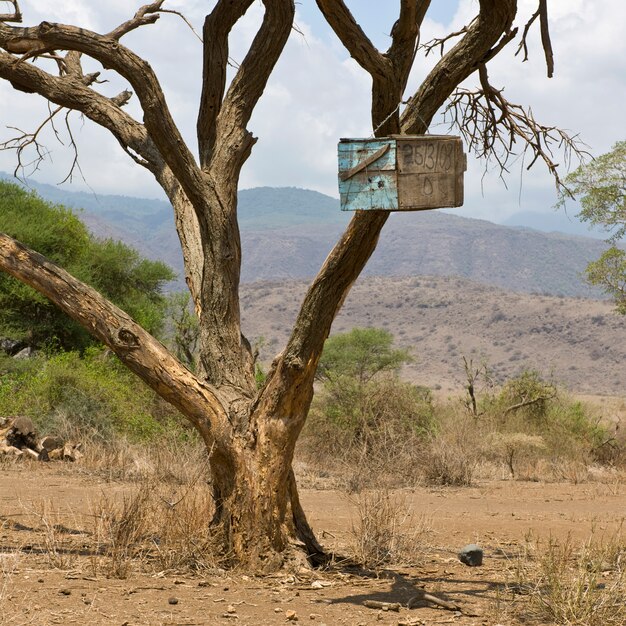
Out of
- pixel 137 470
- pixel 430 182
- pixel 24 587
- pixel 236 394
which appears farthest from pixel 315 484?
pixel 430 182

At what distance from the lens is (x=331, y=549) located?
786 centimetres

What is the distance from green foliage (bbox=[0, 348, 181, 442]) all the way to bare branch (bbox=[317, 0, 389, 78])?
993 centimetres

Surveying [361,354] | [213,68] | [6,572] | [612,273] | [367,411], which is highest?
[612,273]

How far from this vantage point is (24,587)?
5.73 meters

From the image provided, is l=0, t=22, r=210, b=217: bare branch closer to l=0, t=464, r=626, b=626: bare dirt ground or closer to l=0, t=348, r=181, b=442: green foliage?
l=0, t=464, r=626, b=626: bare dirt ground

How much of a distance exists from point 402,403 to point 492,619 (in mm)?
11691

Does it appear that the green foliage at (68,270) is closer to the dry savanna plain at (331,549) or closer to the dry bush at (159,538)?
the dry savanna plain at (331,549)

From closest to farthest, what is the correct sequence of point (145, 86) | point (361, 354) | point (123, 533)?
1. point (123, 533)
2. point (145, 86)
3. point (361, 354)

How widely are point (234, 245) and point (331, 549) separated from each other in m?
2.64

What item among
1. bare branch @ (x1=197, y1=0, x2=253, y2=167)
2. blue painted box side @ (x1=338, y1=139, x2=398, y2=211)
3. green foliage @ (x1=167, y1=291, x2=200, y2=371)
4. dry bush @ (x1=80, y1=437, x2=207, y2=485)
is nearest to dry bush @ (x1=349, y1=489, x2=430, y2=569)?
blue painted box side @ (x1=338, y1=139, x2=398, y2=211)

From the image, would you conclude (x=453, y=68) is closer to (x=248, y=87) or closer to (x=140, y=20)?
(x=248, y=87)

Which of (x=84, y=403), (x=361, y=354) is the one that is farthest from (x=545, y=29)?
(x=361, y=354)

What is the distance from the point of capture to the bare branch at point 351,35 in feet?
18.4

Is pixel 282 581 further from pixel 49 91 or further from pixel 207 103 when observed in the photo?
pixel 49 91
